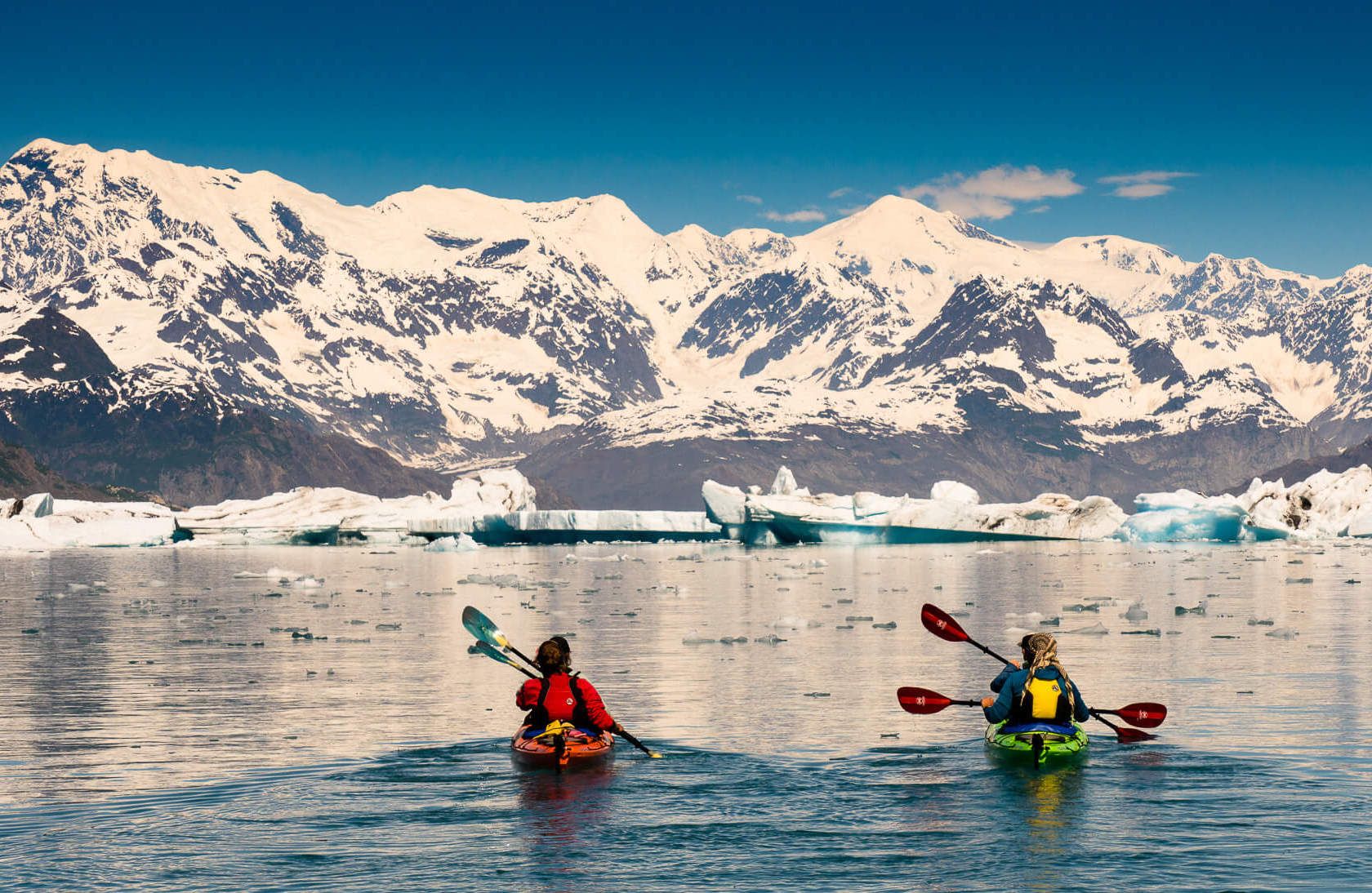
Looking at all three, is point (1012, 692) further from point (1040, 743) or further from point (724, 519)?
point (724, 519)

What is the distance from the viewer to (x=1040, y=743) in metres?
20.8

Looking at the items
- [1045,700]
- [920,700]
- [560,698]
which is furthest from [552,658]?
[1045,700]

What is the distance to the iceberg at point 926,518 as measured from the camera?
374 feet

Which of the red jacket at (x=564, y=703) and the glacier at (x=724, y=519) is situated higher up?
the glacier at (x=724, y=519)

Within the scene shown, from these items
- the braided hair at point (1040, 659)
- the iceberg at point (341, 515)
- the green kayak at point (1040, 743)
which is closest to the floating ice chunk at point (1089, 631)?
the green kayak at point (1040, 743)

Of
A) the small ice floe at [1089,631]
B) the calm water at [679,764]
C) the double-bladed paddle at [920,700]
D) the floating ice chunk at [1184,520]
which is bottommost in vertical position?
the calm water at [679,764]

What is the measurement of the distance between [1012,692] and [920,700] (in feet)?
7.06

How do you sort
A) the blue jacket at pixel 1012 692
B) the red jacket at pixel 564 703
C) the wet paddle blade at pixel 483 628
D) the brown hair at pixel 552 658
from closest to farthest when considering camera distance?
1. the blue jacket at pixel 1012 692
2. the brown hair at pixel 552 658
3. the red jacket at pixel 564 703
4. the wet paddle blade at pixel 483 628

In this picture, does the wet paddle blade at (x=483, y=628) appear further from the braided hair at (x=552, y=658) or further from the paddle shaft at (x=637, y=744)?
the paddle shaft at (x=637, y=744)

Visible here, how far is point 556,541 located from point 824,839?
416ft

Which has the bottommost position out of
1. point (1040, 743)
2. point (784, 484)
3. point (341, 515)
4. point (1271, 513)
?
point (1040, 743)

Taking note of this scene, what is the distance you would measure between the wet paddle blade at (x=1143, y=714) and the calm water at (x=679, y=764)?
18.2 inches

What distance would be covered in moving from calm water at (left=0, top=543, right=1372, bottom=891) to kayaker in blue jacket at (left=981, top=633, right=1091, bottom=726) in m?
0.83

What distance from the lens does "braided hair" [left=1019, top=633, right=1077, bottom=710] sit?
814 inches
